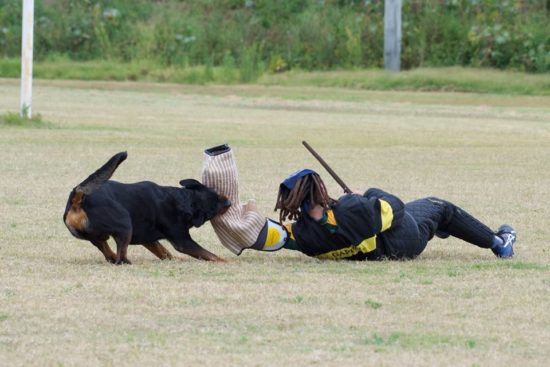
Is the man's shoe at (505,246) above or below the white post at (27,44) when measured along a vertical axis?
below


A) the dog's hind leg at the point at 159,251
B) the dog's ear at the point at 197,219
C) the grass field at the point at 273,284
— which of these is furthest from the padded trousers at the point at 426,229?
the dog's hind leg at the point at 159,251

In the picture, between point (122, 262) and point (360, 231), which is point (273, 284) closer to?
point (360, 231)

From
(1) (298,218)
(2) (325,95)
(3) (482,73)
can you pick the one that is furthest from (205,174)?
(3) (482,73)

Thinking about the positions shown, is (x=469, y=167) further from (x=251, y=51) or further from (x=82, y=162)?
(x=251, y=51)

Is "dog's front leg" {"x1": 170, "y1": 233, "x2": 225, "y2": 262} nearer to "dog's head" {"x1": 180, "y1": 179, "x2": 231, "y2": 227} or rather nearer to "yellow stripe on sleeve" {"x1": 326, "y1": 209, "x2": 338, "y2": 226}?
"dog's head" {"x1": 180, "y1": 179, "x2": 231, "y2": 227}

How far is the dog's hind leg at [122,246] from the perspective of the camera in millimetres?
7355

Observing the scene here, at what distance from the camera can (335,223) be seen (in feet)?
24.7

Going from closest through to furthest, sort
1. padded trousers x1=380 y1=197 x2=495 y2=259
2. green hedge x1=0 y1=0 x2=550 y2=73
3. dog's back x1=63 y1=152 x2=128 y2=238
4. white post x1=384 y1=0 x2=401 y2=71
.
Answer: dog's back x1=63 y1=152 x2=128 y2=238, padded trousers x1=380 y1=197 x2=495 y2=259, white post x1=384 y1=0 x2=401 y2=71, green hedge x1=0 y1=0 x2=550 y2=73

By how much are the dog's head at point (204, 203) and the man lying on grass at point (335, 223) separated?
0.06 meters

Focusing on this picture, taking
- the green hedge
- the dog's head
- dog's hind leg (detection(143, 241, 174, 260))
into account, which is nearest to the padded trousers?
the dog's head

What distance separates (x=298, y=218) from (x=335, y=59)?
1094 inches

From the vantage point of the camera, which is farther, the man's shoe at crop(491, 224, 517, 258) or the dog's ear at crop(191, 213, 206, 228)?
the man's shoe at crop(491, 224, 517, 258)

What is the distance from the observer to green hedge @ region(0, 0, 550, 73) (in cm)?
3381

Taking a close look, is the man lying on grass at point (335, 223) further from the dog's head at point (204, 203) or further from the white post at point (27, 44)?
the white post at point (27, 44)
